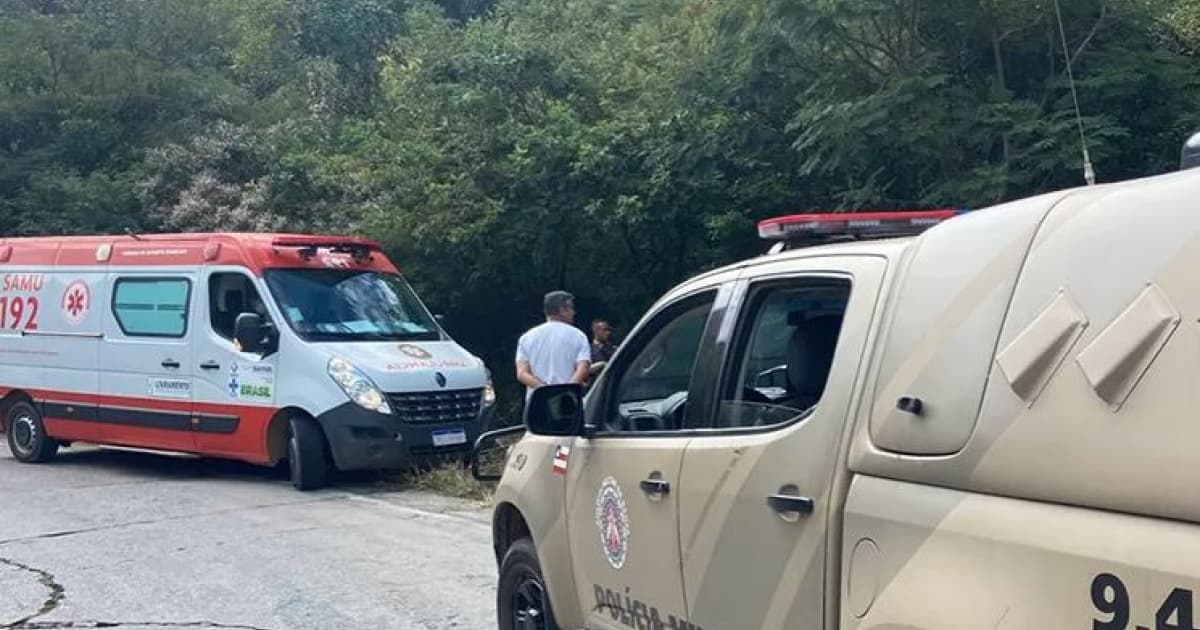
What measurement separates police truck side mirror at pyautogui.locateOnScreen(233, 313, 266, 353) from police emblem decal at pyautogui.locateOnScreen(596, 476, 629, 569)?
8.37m

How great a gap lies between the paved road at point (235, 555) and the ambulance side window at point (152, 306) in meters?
1.53

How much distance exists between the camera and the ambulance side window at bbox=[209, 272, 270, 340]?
13.6 metres

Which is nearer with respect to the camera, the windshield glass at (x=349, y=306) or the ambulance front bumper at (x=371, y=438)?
the ambulance front bumper at (x=371, y=438)

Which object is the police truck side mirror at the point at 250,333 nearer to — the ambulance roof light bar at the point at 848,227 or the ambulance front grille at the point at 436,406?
the ambulance front grille at the point at 436,406

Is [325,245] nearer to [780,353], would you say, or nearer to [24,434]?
[24,434]

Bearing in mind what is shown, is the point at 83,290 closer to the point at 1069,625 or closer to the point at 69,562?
the point at 69,562

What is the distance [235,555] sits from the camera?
31.8ft

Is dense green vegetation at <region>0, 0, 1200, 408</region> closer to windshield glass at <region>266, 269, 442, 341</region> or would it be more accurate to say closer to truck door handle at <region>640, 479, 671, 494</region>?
windshield glass at <region>266, 269, 442, 341</region>

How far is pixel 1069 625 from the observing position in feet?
9.48

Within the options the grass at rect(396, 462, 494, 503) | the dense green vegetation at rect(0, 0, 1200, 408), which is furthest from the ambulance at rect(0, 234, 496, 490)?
the dense green vegetation at rect(0, 0, 1200, 408)

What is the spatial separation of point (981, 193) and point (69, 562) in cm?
771

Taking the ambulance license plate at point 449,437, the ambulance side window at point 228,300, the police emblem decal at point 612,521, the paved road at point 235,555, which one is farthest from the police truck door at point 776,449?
the ambulance side window at point 228,300

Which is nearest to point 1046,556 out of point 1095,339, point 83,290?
point 1095,339

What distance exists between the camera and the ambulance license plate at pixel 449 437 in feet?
42.7
